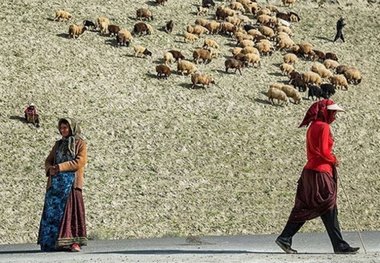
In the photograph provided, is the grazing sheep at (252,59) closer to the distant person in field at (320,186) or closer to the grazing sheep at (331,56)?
the grazing sheep at (331,56)

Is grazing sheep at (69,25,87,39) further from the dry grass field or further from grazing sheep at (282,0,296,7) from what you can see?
grazing sheep at (282,0,296,7)

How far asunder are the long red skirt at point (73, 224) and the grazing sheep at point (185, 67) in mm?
20467

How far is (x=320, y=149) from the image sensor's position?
1038 centimetres

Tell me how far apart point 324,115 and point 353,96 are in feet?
75.1

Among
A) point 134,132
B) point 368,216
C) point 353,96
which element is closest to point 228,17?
point 353,96

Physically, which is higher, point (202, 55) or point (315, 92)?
point (202, 55)

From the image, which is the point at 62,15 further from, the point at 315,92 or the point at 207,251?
the point at 207,251

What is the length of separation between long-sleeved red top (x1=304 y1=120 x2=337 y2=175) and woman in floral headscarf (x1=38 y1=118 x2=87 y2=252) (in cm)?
354

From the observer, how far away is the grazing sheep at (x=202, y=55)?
109 ft

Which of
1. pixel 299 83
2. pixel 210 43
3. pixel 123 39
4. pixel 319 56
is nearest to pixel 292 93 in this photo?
pixel 299 83

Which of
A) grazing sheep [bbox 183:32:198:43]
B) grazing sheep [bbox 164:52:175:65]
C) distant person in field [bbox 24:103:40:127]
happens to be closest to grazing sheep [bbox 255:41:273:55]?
grazing sheep [bbox 183:32:198:43]

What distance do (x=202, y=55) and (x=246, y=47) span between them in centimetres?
291

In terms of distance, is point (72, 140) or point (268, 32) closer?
point (72, 140)


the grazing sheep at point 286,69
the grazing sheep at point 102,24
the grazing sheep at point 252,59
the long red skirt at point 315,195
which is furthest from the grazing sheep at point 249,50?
the long red skirt at point 315,195
